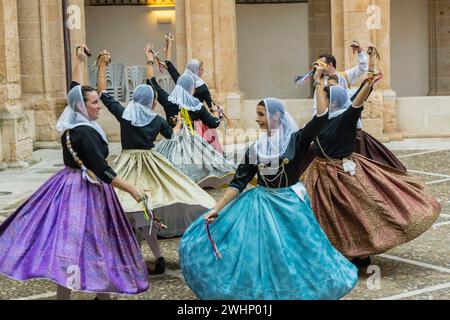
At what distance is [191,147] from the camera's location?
11.8 meters

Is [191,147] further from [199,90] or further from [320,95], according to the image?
[320,95]

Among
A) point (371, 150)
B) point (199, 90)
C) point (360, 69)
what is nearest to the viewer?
point (371, 150)

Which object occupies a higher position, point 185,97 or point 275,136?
point 185,97

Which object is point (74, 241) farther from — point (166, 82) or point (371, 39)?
point (166, 82)

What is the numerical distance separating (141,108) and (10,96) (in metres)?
6.63

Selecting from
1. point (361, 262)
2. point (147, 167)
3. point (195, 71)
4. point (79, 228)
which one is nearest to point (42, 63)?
point (195, 71)

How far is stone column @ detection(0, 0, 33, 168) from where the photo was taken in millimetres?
14648

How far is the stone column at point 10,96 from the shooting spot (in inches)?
577

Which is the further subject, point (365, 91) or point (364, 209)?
point (364, 209)

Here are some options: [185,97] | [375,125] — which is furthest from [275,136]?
[375,125]

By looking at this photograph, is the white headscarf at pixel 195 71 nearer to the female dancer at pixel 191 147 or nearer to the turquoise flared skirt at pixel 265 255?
the female dancer at pixel 191 147

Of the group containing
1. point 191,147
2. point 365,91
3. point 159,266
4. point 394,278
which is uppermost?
point 365,91

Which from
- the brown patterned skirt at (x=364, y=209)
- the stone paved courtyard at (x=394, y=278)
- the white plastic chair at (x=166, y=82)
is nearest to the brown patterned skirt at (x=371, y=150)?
the stone paved courtyard at (x=394, y=278)

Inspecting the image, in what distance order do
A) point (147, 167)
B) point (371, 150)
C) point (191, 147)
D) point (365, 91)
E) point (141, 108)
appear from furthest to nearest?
point (191, 147) < point (371, 150) < point (141, 108) < point (147, 167) < point (365, 91)
